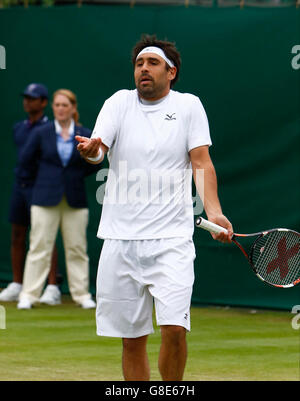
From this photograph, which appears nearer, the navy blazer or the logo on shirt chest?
the logo on shirt chest

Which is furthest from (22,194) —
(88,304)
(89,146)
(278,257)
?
(89,146)

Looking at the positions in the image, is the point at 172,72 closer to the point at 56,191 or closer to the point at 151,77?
the point at 151,77

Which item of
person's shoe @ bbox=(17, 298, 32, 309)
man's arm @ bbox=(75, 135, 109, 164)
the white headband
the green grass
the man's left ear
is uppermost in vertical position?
the white headband

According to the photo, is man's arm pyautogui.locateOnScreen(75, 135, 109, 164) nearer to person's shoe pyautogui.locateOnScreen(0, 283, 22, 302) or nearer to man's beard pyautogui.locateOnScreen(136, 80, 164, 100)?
man's beard pyautogui.locateOnScreen(136, 80, 164, 100)

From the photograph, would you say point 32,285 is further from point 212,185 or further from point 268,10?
point 212,185

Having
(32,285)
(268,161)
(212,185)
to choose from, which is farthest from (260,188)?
(212,185)

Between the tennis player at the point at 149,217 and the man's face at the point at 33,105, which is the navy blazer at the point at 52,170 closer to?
the man's face at the point at 33,105

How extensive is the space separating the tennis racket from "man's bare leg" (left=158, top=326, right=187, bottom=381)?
53 centimetres

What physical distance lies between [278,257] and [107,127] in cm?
111

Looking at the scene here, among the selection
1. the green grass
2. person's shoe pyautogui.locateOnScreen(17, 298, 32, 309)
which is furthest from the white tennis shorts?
person's shoe pyautogui.locateOnScreen(17, 298, 32, 309)

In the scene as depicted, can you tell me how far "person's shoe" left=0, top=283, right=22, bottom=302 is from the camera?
9.82m

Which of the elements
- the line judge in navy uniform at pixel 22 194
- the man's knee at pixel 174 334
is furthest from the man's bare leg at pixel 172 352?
the line judge in navy uniform at pixel 22 194

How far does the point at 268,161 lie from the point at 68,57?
241 centimetres

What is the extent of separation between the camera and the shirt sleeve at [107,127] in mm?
5047
